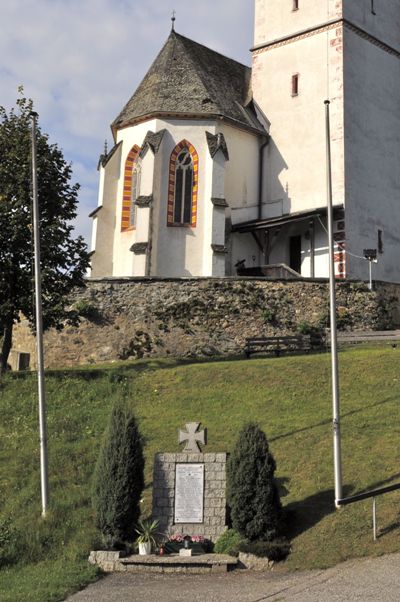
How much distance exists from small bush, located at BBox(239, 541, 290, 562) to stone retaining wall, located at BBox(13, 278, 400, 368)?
14717 mm

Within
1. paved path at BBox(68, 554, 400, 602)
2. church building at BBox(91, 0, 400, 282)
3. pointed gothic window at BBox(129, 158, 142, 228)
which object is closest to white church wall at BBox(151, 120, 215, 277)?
church building at BBox(91, 0, 400, 282)

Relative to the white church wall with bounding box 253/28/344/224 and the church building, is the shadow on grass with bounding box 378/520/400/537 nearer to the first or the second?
the church building

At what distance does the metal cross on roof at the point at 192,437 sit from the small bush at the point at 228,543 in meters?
1.69

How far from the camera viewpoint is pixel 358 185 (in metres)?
32.9

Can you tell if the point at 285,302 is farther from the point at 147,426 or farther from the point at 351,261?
the point at 147,426

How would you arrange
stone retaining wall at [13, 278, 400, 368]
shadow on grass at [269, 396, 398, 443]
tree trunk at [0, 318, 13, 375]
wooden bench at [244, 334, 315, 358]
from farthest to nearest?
stone retaining wall at [13, 278, 400, 368] → wooden bench at [244, 334, 315, 358] → tree trunk at [0, 318, 13, 375] → shadow on grass at [269, 396, 398, 443]

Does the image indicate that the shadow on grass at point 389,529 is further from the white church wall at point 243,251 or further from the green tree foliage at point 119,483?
the white church wall at point 243,251

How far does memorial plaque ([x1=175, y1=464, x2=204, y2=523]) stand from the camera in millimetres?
13977

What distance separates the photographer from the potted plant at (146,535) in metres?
13.2

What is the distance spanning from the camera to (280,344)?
86.3 ft

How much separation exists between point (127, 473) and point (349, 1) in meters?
28.1

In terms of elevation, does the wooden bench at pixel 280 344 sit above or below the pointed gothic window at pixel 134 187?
below

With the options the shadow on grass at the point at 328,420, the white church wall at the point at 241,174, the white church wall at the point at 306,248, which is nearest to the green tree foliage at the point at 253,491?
the shadow on grass at the point at 328,420

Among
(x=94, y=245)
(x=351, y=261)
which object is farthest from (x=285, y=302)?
(x=94, y=245)
